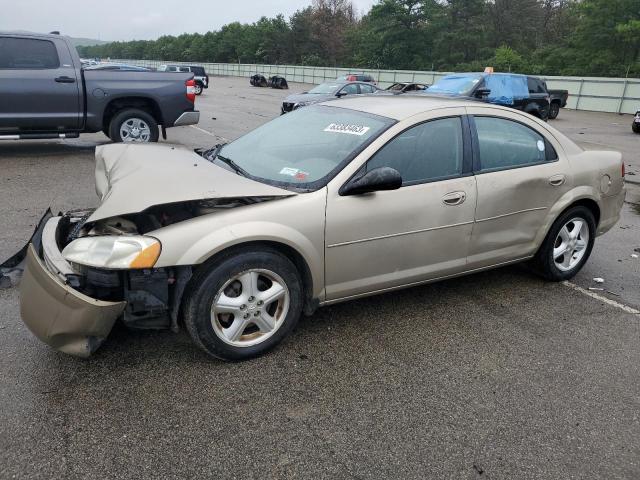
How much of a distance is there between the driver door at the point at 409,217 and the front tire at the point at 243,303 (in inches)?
12.3

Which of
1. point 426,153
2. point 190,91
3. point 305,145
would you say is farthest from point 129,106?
point 426,153

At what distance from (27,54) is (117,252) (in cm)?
742

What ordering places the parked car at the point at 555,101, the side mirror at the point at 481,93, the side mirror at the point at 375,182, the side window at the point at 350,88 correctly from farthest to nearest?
the parked car at the point at 555,101 < the side window at the point at 350,88 < the side mirror at the point at 481,93 < the side mirror at the point at 375,182

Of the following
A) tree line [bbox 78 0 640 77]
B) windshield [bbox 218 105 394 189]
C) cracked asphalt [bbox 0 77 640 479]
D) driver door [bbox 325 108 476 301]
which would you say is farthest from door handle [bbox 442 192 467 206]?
tree line [bbox 78 0 640 77]

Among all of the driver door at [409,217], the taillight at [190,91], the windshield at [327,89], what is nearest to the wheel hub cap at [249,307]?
the driver door at [409,217]

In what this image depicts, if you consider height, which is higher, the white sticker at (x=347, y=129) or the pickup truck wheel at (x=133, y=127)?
the white sticker at (x=347, y=129)

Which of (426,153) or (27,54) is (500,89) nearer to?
(27,54)

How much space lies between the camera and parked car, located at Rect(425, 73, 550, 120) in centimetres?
1600

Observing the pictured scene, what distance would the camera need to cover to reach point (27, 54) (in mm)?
8477

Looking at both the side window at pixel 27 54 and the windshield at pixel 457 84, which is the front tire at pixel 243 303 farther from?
the windshield at pixel 457 84

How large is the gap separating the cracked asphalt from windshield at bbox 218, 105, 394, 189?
107 cm

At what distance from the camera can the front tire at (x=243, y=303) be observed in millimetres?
2971

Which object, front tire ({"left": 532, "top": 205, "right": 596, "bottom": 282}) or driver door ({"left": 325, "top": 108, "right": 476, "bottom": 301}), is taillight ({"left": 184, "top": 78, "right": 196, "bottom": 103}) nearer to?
driver door ({"left": 325, "top": 108, "right": 476, "bottom": 301})

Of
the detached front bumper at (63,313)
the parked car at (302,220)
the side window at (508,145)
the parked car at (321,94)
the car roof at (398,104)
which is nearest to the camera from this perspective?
the detached front bumper at (63,313)
